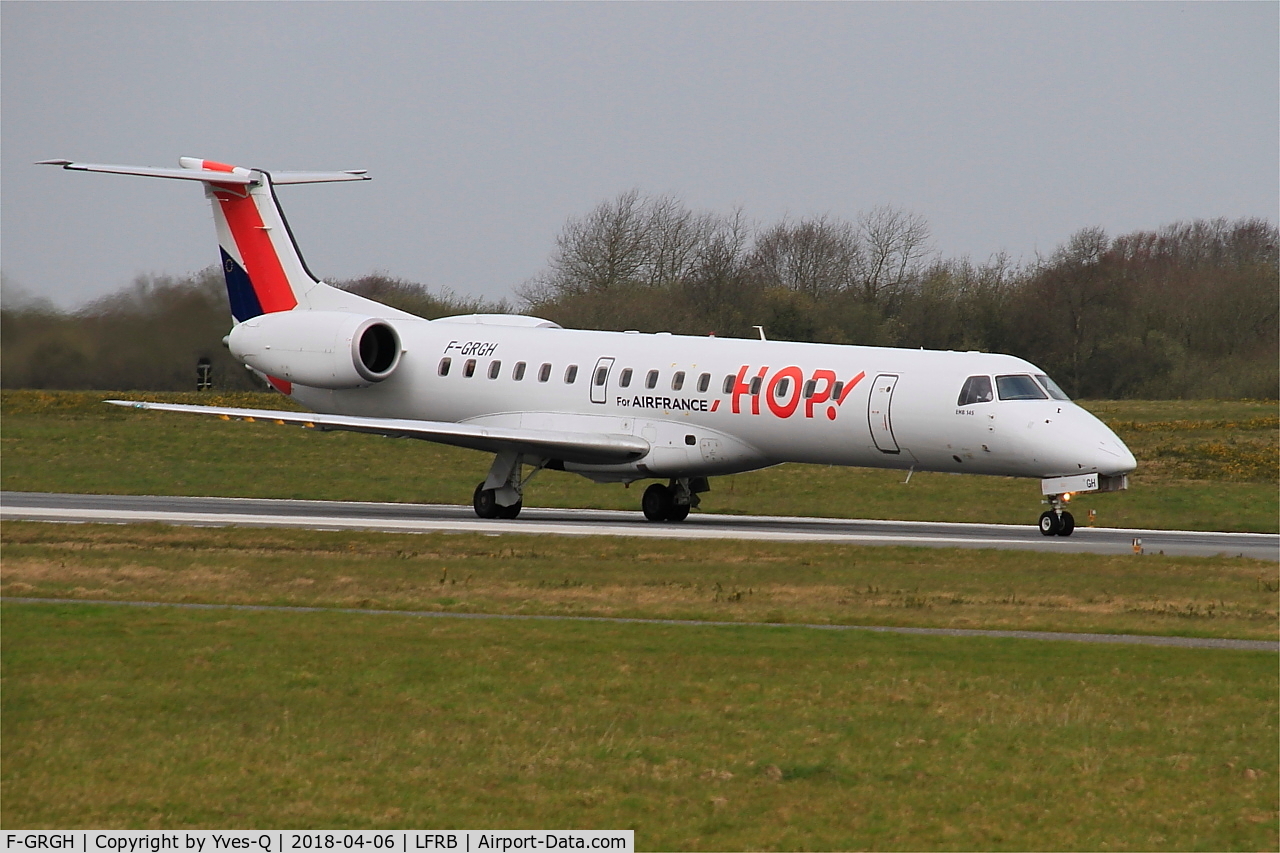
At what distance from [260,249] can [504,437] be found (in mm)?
9602

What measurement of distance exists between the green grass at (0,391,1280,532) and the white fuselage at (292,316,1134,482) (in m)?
4.95

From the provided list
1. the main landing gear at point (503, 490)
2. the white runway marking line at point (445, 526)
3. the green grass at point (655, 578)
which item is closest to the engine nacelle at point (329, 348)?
the main landing gear at point (503, 490)

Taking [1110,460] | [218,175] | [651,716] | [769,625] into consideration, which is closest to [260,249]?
[218,175]

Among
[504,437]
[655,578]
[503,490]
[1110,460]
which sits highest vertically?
[504,437]

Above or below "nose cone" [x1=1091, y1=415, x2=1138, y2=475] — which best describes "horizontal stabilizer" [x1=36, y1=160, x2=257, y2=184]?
above

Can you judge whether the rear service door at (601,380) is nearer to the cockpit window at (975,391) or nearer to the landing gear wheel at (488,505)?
the landing gear wheel at (488,505)

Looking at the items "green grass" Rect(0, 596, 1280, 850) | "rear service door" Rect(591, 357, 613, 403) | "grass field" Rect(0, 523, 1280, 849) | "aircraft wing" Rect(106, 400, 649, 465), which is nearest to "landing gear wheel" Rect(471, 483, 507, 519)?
"aircraft wing" Rect(106, 400, 649, 465)

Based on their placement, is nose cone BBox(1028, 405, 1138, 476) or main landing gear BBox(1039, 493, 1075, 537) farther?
main landing gear BBox(1039, 493, 1075, 537)

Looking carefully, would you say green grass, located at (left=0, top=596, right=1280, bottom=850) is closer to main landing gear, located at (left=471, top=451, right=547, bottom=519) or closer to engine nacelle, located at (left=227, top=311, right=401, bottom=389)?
main landing gear, located at (left=471, top=451, right=547, bottom=519)

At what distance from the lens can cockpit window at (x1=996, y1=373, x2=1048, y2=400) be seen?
2750cm

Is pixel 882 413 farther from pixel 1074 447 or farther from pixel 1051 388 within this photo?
pixel 1074 447

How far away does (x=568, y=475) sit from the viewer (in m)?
43.8

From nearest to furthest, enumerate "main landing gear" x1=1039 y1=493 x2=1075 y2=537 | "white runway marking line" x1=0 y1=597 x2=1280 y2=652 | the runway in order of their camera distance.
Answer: "white runway marking line" x1=0 y1=597 x2=1280 y2=652 < the runway < "main landing gear" x1=1039 y1=493 x2=1075 y2=537

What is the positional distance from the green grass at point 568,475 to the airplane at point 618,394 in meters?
4.82
